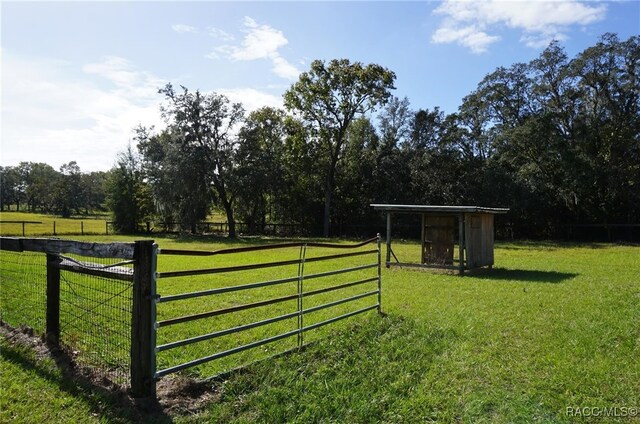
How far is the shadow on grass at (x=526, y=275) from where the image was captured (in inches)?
476

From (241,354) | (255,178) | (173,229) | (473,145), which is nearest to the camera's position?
(241,354)

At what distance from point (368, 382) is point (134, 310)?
7.50 feet

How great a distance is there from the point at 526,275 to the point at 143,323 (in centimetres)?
1210

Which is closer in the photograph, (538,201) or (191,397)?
(191,397)

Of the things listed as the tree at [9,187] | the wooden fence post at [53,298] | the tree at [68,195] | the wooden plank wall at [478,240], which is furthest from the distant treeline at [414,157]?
the tree at [9,187]

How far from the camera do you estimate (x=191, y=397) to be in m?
3.98

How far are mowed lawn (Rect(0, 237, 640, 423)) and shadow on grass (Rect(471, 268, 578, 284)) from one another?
14.8 feet

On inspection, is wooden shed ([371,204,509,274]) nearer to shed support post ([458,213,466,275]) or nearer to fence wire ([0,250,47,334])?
shed support post ([458,213,466,275])

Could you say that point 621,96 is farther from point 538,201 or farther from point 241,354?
point 241,354

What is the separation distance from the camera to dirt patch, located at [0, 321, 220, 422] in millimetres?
3648

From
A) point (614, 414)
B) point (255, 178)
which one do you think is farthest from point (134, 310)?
point (255, 178)

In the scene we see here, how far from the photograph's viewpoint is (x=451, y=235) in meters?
15.4

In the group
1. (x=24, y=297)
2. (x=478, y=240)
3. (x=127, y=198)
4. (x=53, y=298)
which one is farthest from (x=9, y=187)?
(x=53, y=298)

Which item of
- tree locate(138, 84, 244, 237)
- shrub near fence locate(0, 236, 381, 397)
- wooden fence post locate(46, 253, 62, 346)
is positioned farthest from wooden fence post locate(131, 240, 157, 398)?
tree locate(138, 84, 244, 237)
